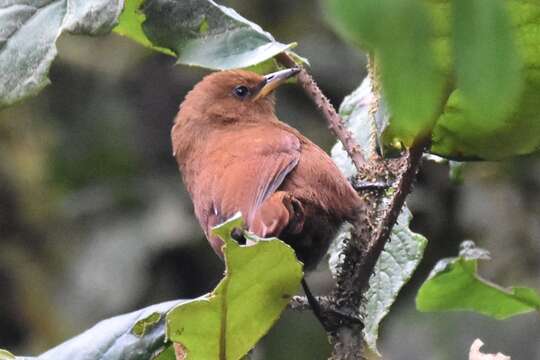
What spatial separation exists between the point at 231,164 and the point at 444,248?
75.0 inches

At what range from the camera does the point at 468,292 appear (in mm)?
1860

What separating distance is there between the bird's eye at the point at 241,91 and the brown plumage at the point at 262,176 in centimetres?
3

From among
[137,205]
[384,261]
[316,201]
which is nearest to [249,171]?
[316,201]

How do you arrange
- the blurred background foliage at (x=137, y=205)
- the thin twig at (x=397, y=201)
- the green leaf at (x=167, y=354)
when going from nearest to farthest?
1. the thin twig at (x=397, y=201)
2. the green leaf at (x=167, y=354)
3. the blurred background foliage at (x=137, y=205)

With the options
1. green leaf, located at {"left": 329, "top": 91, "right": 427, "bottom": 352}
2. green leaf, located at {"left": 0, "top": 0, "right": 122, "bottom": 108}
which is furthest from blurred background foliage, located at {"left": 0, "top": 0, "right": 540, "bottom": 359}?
green leaf, located at {"left": 0, "top": 0, "right": 122, "bottom": 108}

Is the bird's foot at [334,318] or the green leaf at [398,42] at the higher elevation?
the green leaf at [398,42]

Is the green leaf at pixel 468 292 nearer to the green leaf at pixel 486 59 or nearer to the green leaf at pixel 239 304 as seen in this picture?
the green leaf at pixel 239 304

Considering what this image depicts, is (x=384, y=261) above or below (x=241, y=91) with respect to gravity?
above

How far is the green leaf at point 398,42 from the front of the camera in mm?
568

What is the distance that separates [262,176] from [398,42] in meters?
2.15

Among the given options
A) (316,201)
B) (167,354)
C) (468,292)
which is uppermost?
(468,292)

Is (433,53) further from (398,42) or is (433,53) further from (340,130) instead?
(340,130)

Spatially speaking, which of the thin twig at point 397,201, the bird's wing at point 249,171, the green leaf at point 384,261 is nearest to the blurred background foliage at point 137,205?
the bird's wing at point 249,171

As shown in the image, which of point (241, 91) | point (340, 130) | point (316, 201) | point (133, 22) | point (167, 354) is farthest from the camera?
point (241, 91)
